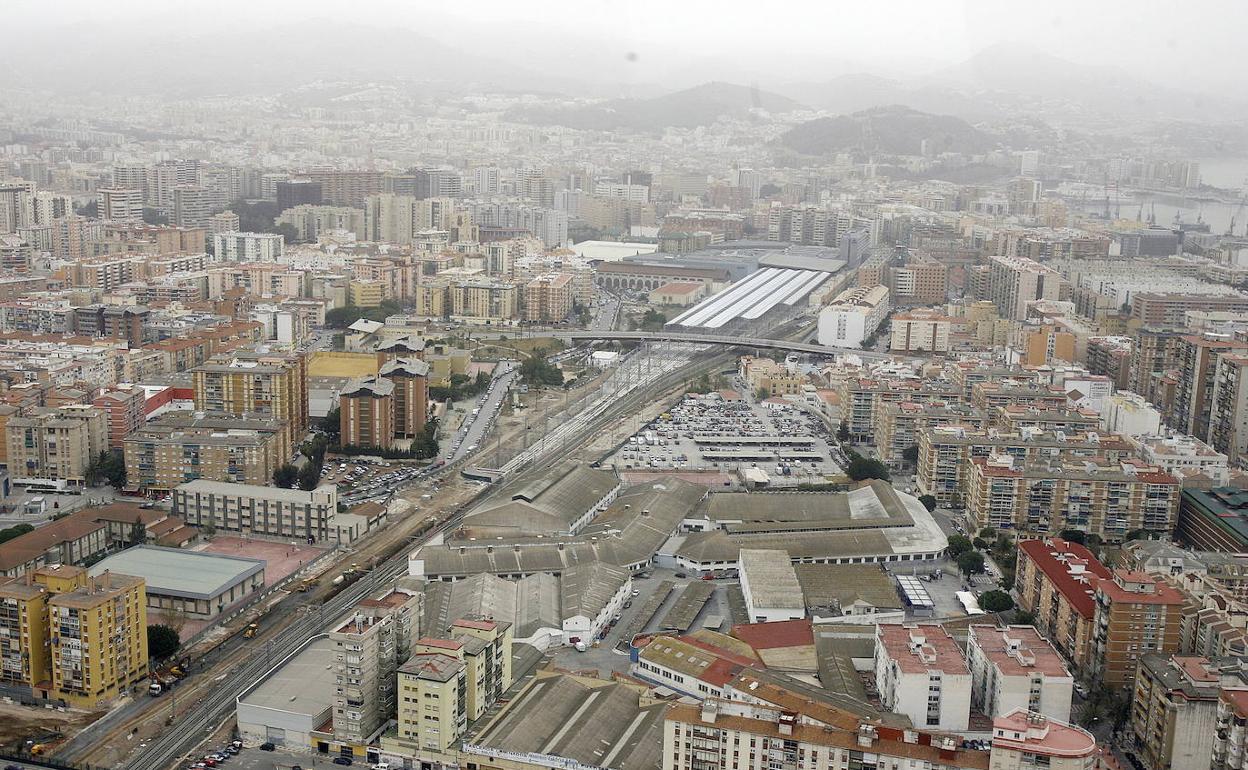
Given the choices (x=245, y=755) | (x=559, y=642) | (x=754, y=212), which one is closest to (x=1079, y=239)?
(x=754, y=212)

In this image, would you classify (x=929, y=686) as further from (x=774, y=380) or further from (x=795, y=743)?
(x=774, y=380)

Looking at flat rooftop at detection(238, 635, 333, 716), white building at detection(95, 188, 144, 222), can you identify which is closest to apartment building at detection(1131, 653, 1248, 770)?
flat rooftop at detection(238, 635, 333, 716)

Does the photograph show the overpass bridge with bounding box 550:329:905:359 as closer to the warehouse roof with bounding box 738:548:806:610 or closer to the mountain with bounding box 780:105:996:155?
the warehouse roof with bounding box 738:548:806:610

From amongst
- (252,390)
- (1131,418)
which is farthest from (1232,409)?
(252,390)

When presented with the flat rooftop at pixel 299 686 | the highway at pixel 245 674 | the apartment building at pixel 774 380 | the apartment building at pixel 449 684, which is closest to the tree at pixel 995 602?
the apartment building at pixel 449 684

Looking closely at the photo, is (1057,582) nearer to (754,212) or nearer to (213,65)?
(754,212)

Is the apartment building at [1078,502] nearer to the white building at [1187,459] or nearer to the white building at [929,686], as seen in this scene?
the white building at [1187,459]
